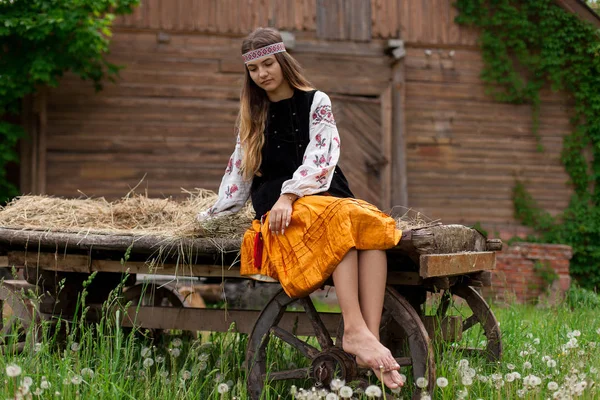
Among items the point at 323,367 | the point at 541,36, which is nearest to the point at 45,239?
the point at 323,367

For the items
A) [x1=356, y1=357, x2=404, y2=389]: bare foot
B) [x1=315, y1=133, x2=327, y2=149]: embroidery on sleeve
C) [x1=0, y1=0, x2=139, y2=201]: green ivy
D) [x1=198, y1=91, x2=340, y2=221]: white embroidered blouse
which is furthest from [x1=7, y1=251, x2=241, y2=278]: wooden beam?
[x1=0, y1=0, x2=139, y2=201]: green ivy

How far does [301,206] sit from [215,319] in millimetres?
1142

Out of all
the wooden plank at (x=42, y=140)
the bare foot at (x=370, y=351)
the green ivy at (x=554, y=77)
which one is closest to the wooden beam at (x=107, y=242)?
the bare foot at (x=370, y=351)

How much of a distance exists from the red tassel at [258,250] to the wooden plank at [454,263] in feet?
2.40

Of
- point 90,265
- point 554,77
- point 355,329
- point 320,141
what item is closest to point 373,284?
point 355,329

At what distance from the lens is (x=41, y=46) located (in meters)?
8.70

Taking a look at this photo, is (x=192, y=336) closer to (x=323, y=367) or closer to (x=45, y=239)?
(x=45, y=239)

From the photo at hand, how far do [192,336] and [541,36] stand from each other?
7.14 m

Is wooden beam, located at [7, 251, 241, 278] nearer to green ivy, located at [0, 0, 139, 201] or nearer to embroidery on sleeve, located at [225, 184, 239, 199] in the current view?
embroidery on sleeve, located at [225, 184, 239, 199]

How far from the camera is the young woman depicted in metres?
3.22

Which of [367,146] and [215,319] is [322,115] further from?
[367,146]

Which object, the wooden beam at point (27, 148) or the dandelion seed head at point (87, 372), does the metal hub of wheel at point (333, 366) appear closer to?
the dandelion seed head at point (87, 372)

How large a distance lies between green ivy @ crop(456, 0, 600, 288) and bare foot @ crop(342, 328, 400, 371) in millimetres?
7668

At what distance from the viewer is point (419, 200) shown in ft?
33.6
